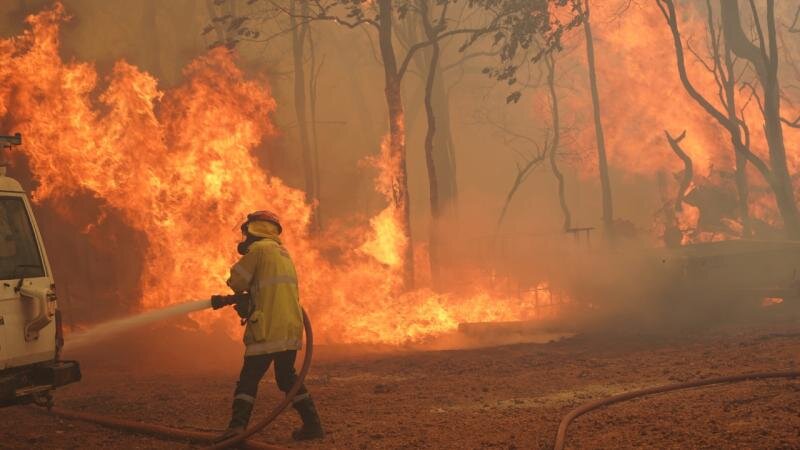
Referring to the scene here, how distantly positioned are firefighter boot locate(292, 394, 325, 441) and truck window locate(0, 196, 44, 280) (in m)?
2.47

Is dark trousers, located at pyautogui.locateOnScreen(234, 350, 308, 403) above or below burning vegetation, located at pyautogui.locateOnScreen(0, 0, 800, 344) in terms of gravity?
below

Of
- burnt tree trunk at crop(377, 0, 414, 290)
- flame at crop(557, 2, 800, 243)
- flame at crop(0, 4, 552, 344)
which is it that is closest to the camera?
flame at crop(0, 4, 552, 344)

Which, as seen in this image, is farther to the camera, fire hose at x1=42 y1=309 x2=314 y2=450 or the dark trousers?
the dark trousers

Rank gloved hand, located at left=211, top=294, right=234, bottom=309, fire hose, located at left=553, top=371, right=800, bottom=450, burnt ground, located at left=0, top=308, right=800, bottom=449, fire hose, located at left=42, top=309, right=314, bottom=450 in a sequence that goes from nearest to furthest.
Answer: fire hose, located at left=42, top=309, right=314, bottom=450 < burnt ground, located at left=0, top=308, right=800, bottom=449 < gloved hand, located at left=211, top=294, right=234, bottom=309 < fire hose, located at left=553, top=371, right=800, bottom=450

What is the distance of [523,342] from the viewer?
14812 mm

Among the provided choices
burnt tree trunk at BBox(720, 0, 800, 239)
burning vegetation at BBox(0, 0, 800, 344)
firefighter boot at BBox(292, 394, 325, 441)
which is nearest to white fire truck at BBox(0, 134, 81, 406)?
firefighter boot at BBox(292, 394, 325, 441)

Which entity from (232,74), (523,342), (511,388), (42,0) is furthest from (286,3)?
(511,388)

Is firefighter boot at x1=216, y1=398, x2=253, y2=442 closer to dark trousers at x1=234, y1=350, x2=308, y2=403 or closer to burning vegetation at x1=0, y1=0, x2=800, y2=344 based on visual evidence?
dark trousers at x1=234, y1=350, x2=308, y2=403

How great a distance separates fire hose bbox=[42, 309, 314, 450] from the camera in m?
6.71

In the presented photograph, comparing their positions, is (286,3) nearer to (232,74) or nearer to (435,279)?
(232,74)

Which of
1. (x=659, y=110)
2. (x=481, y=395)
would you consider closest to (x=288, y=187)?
(x=481, y=395)

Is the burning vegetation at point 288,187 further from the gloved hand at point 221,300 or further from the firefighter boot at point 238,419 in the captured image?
the firefighter boot at point 238,419

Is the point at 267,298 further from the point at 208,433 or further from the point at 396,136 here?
the point at 396,136

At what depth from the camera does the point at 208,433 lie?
7.29 m
